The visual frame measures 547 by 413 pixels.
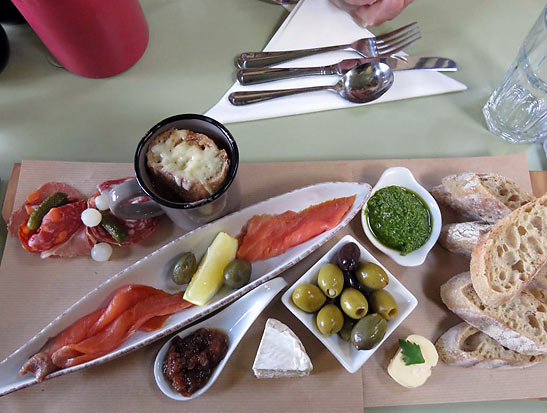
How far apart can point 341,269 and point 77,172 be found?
31.3 inches

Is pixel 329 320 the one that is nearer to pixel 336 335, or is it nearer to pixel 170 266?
pixel 336 335

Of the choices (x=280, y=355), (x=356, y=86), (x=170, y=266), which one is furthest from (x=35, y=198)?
(x=356, y=86)

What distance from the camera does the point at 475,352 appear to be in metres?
1.01

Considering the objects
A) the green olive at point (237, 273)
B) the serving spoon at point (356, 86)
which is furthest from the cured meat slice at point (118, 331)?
the serving spoon at point (356, 86)

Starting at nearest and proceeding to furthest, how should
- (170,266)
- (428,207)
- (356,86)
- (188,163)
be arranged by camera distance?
(188,163) < (170,266) < (428,207) < (356,86)

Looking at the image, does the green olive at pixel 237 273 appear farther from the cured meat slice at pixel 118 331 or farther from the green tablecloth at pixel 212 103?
the green tablecloth at pixel 212 103

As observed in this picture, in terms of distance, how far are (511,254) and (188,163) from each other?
815 mm

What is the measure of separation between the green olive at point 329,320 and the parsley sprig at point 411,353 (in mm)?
170

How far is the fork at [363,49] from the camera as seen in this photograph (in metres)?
1.33

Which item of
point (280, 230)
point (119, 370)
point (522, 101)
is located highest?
point (522, 101)

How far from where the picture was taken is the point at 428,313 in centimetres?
110

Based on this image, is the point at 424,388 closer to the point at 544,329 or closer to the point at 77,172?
the point at 544,329

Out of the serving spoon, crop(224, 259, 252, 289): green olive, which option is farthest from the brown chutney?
the serving spoon

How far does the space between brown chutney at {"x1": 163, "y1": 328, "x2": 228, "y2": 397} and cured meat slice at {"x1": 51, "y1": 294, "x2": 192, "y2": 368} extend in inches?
3.3
